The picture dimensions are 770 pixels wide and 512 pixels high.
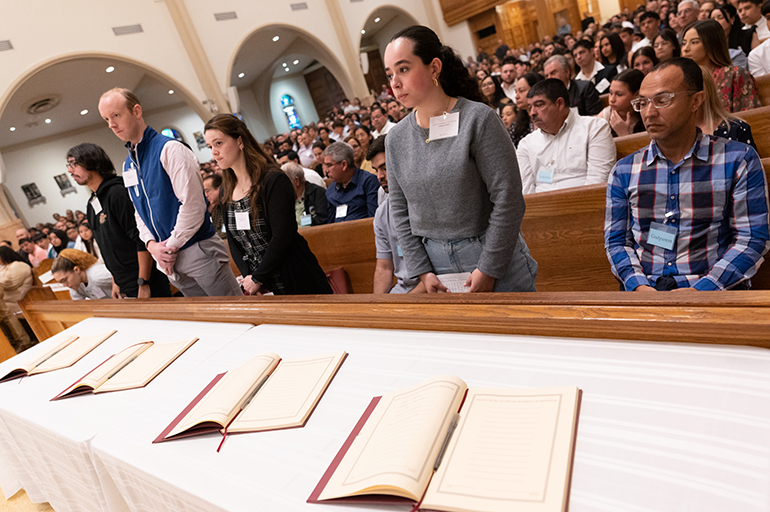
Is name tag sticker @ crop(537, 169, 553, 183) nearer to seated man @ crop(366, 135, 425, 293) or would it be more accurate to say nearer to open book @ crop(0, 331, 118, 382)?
seated man @ crop(366, 135, 425, 293)

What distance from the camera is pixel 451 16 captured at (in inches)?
638

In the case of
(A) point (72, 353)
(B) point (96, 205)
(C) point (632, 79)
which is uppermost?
(B) point (96, 205)

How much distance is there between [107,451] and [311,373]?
1.54 ft

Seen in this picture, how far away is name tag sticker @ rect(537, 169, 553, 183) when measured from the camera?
2.61 metres

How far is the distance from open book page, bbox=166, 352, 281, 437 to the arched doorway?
14363 millimetres

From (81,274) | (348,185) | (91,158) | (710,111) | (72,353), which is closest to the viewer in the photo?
(710,111)

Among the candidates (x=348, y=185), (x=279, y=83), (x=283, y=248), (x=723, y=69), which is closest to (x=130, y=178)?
(x=283, y=248)

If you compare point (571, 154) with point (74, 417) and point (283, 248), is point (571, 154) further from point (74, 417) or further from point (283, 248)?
point (74, 417)

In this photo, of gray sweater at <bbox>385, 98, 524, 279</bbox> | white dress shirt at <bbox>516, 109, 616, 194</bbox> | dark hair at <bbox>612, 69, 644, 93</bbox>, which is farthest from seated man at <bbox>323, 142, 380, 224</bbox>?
gray sweater at <bbox>385, 98, 524, 279</bbox>

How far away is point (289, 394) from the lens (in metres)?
1.04

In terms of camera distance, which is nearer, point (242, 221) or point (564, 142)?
point (242, 221)

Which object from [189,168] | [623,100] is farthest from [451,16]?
[189,168]

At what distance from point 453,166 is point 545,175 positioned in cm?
144

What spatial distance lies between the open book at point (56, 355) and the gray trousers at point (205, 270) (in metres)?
0.49
